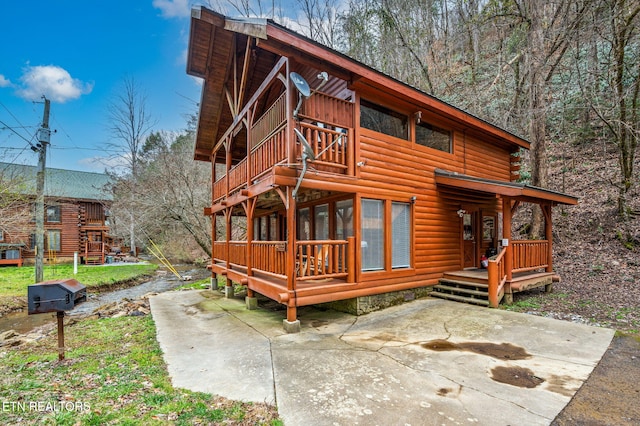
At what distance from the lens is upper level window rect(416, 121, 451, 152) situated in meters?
8.51

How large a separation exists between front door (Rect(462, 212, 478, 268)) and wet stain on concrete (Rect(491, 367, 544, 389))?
567cm

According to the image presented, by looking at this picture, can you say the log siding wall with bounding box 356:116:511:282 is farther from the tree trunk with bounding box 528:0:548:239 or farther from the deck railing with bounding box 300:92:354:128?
the tree trunk with bounding box 528:0:548:239

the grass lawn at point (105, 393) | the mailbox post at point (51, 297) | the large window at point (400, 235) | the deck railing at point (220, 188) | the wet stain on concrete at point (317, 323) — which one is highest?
the deck railing at point (220, 188)

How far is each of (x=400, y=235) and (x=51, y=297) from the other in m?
6.75

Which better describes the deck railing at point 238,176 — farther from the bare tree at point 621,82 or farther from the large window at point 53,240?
the large window at point 53,240

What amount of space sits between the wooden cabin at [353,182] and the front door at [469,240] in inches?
1.3

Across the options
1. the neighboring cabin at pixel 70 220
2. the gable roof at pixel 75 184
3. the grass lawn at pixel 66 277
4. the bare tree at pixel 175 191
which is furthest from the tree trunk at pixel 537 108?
the gable roof at pixel 75 184

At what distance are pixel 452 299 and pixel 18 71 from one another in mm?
20903

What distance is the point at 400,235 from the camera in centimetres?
772

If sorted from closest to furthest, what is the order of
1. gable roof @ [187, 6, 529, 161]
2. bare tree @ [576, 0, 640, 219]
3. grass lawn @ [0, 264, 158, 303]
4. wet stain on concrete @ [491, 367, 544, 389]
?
wet stain on concrete @ [491, 367, 544, 389] → gable roof @ [187, 6, 529, 161] → bare tree @ [576, 0, 640, 219] → grass lawn @ [0, 264, 158, 303]

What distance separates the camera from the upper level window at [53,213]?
73.1ft

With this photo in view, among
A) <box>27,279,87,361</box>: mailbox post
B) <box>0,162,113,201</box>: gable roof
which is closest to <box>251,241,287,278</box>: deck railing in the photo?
<box>27,279,87,361</box>: mailbox post

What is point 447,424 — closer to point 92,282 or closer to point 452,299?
point 452,299

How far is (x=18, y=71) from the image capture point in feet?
47.5
